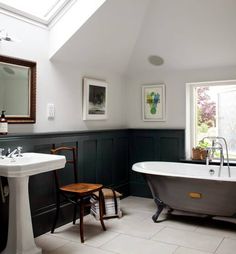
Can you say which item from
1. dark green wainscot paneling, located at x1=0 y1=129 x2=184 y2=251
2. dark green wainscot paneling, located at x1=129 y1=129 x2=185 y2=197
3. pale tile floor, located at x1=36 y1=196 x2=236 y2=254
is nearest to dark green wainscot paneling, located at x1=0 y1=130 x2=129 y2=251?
dark green wainscot paneling, located at x1=0 y1=129 x2=184 y2=251

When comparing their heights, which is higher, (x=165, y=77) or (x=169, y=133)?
(x=165, y=77)

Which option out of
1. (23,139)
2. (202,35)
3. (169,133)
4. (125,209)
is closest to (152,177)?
(125,209)

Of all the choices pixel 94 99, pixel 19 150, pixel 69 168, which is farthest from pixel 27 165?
pixel 94 99

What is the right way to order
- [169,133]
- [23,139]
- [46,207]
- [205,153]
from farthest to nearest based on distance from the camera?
1. [169,133]
2. [205,153]
3. [46,207]
4. [23,139]

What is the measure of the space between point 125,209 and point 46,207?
4.13ft

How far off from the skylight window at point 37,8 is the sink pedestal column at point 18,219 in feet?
5.53

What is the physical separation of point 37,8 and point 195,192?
2.67 meters

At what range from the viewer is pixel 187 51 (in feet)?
14.3

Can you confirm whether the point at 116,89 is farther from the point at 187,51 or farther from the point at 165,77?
the point at 187,51

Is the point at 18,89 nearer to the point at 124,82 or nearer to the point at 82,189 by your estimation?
the point at 82,189

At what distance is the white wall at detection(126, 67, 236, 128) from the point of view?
14.8ft

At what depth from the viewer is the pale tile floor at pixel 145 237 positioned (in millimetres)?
3088

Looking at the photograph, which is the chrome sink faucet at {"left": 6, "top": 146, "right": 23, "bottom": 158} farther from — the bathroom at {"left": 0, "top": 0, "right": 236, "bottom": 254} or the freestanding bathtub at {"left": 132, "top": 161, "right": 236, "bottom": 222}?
the freestanding bathtub at {"left": 132, "top": 161, "right": 236, "bottom": 222}

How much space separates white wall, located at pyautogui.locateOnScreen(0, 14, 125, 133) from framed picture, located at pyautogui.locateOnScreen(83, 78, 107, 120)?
71 millimetres
